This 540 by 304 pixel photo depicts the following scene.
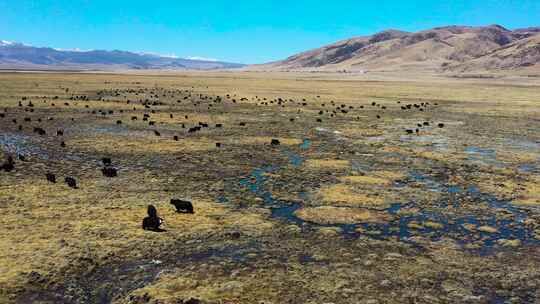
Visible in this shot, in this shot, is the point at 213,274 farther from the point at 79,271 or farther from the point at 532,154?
the point at 532,154

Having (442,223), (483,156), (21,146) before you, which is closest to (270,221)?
(442,223)

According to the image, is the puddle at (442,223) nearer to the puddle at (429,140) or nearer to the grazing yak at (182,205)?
the grazing yak at (182,205)

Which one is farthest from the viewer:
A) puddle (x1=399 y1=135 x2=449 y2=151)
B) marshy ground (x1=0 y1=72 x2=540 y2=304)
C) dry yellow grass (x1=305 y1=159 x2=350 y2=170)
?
puddle (x1=399 y1=135 x2=449 y2=151)

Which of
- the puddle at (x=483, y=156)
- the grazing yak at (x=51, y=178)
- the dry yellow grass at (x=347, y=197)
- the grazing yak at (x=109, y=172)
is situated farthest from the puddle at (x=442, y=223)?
the grazing yak at (x=51, y=178)

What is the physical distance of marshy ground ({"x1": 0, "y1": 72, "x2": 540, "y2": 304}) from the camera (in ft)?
28.5

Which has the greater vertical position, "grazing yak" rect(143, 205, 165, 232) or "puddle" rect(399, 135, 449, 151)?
"puddle" rect(399, 135, 449, 151)

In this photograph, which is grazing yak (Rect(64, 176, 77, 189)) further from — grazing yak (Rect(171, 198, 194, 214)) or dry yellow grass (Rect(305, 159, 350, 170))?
dry yellow grass (Rect(305, 159, 350, 170))

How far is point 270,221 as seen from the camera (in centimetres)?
1234

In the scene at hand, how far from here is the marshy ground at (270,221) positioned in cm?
867

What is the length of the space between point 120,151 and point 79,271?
41.4 ft

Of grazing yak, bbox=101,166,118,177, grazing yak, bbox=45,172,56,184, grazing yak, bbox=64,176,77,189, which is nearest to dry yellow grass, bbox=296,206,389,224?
grazing yak, bbox=101,166,118,177

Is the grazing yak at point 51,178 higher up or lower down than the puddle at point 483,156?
lower down

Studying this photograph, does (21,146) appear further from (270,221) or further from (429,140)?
(429,140)

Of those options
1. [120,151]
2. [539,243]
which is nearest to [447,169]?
[539,243]
